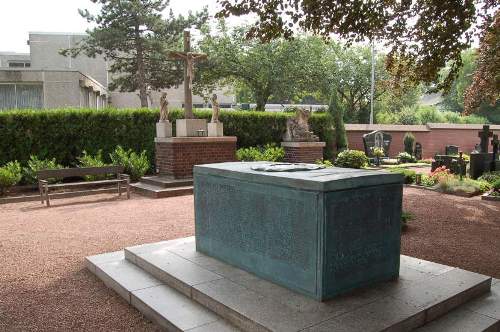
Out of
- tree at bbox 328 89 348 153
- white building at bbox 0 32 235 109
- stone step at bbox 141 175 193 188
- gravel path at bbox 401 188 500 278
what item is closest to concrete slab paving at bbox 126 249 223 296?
gravel path at bbox 401 188 500 278

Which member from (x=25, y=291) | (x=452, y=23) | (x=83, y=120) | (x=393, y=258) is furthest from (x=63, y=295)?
(x=83, y=120)

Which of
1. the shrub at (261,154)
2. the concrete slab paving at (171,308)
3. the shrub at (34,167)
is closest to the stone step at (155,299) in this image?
the concrete slab paving at (171,308)

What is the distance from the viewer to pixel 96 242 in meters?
6.27

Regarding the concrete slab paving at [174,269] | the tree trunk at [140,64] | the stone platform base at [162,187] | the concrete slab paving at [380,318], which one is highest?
the tree trunk at [140,64]

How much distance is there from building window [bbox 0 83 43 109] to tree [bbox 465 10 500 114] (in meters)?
18.3

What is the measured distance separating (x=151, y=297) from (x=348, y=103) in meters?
40.0

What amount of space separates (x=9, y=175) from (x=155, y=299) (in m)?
8.19

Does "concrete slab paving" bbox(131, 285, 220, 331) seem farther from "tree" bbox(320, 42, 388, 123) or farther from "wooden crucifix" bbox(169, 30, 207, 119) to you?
"tree" bbox(320, 42, 388, 123)

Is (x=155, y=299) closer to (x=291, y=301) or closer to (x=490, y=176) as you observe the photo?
(x=291, y=301)

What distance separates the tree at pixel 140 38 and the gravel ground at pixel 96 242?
1489 cm

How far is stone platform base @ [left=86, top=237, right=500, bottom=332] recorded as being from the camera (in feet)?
10.3

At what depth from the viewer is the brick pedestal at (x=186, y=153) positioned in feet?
38.7

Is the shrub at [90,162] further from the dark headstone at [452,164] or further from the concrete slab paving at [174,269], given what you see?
the dark headstone at [452,164]

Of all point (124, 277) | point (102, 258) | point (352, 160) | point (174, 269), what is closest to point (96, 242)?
point (102, 258)
